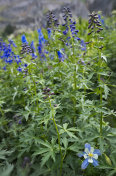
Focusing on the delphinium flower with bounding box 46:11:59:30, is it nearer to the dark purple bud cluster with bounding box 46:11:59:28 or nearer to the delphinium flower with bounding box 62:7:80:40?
the dark purple bud cluster with bounding box 46:11:59:28

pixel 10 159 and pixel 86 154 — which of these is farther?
pixel 10 159

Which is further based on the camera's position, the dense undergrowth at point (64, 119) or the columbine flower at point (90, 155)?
the dense undergrowth at point (64, 119)

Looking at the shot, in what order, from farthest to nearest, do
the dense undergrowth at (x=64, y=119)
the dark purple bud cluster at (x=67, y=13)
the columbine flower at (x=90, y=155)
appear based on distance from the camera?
the dark purple bud cluster at (x=67, y=13) < the dense undergrowth at (x=64, y=119) < the columbine flower at (x=90, y=155)

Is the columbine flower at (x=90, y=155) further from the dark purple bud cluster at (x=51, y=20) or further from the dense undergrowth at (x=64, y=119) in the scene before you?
the dark purple bud cluster at (x=51, y=20)

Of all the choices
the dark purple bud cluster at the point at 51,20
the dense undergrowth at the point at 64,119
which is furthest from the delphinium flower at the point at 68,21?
the dark purple bud cluster at the point at 51,20

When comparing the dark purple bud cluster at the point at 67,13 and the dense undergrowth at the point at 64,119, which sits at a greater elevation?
the dark purple bud cluster at the point at 67,13

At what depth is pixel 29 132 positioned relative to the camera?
247 centimetres

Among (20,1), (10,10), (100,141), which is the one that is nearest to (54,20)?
(100,141)

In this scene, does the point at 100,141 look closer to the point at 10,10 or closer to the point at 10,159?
the point at 10,159

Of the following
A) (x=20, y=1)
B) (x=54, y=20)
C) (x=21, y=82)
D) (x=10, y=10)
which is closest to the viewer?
(x=54, y=20)

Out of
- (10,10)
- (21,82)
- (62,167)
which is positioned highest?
(10,10)

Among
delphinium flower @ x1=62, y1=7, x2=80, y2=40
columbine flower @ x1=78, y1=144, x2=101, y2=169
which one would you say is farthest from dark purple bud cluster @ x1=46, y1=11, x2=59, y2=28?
columbine flower @ x1=78, y1=144, x2=101, y2=169

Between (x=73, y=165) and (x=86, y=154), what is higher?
(x=86, y=154)

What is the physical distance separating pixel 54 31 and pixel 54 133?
186cm
